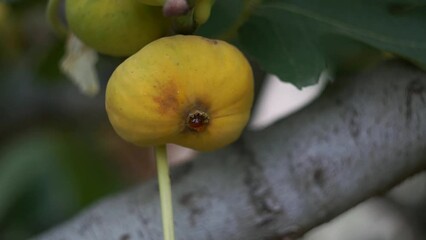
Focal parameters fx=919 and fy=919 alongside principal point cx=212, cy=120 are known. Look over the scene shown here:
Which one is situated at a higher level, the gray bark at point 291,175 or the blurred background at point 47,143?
the gray bark at point 291,175

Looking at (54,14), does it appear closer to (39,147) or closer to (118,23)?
(118,23)

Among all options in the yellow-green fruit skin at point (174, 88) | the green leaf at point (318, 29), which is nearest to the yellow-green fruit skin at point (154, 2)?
the yellow-green fruit skin at point (174, 88)

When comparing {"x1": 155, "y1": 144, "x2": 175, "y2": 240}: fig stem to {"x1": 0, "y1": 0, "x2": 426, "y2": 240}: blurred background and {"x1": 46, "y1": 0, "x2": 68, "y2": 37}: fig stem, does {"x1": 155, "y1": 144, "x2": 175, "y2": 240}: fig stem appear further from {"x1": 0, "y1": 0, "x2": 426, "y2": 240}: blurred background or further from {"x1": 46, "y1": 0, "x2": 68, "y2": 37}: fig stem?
{"x1": 0, "y1": 0, "x2": 426, "y2": 240}: blurred background

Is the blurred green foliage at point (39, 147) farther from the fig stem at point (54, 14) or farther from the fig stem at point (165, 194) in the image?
the fig stem at point (165, 194)

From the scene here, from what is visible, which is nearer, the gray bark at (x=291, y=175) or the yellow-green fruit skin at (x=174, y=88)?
the yellow-green fruit skin at (x=174, y=88)

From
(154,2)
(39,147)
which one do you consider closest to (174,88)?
(154,2)
